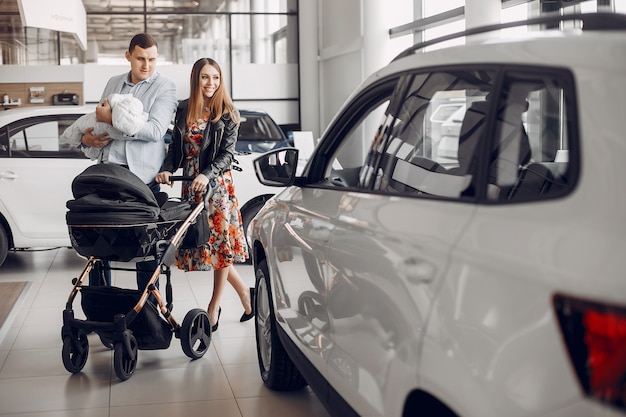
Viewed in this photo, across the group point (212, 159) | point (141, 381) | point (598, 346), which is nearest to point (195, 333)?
point (141, 381)

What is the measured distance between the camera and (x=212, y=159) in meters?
5.08

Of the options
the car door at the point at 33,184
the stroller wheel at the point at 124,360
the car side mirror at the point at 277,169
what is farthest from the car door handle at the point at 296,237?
the car door at the point at 33,184

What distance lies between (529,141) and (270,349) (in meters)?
2.07

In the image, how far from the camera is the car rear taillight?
131 cm

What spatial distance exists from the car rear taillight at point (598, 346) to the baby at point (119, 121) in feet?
11.7

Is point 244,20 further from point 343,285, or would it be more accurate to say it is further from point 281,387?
point 343,285

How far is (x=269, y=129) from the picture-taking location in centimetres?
842

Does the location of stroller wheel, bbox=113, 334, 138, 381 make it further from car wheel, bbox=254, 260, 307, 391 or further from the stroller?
car wheel, bbox=254, 260, 307, 391

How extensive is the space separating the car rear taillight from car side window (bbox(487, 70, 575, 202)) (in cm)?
30

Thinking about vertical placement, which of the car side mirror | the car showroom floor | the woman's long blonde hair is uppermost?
the woman's long blonde hair

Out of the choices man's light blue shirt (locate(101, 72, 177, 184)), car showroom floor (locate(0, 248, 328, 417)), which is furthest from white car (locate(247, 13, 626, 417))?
man's light blue shirt (locate(101, 72, 177, 184))

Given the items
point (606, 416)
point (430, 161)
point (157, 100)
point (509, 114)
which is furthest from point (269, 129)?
point (606, 416)

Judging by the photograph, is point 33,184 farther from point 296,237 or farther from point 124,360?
point 296,237

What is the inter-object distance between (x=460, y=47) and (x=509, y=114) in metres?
0.30
